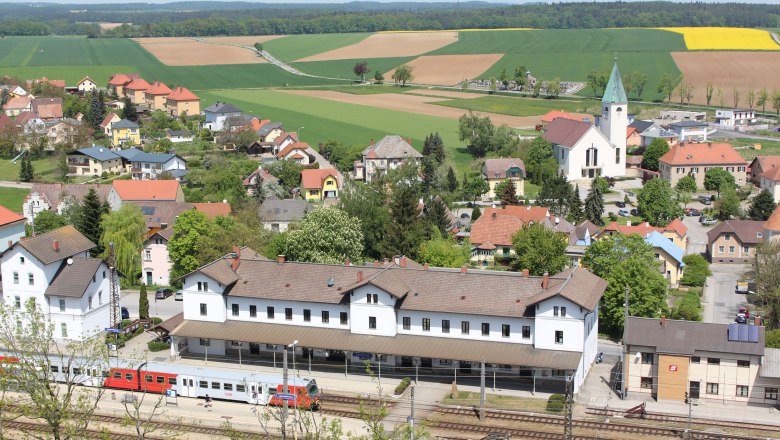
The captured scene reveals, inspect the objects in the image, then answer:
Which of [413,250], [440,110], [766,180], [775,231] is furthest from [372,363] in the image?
[440,110]

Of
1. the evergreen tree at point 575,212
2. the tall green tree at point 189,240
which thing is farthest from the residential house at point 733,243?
the tall green tree at point 189,240

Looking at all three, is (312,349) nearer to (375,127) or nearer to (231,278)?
(231,278)

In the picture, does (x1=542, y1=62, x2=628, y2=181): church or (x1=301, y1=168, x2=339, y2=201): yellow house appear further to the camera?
(x1=542, y1=62, x2=628, y2=181): church

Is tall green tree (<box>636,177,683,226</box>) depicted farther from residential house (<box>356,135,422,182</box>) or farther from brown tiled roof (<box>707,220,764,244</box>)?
residential house (<box>356,135,422,182</box>)

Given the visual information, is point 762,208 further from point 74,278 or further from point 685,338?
point 74,278

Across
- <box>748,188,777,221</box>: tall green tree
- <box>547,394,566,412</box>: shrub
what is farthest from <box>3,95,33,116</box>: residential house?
<box>547,394,566,412</box>: shrub
